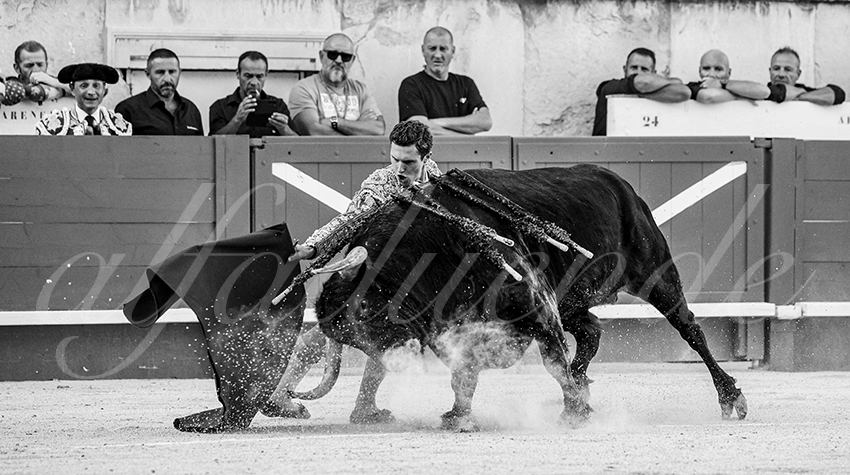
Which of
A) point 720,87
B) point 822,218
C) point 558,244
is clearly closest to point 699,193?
point 822,218

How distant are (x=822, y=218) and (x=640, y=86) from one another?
1348 millimetres

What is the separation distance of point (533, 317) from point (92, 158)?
3232mm

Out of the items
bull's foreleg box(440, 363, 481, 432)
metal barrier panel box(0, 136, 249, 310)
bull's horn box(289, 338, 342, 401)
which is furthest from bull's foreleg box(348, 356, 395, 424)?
metal barrier panel box(0, 136, 249, 310)

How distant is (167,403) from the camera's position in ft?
20.2

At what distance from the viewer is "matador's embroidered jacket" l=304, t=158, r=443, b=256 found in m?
5.10

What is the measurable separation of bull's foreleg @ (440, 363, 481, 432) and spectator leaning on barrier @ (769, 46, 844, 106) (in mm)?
4264

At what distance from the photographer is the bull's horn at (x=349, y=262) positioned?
4.42m

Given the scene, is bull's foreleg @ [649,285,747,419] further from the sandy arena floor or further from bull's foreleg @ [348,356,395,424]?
bull's foreleg @ [348,356,395,424]

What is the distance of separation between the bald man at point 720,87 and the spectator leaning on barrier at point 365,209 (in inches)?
138

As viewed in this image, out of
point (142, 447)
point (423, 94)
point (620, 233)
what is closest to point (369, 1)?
point (423, 94)

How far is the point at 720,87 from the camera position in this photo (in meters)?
8.44

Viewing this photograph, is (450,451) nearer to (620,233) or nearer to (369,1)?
(620,233)

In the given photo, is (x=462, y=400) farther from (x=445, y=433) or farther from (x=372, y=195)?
(x=372, y=195)

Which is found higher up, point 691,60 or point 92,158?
point 691,60
